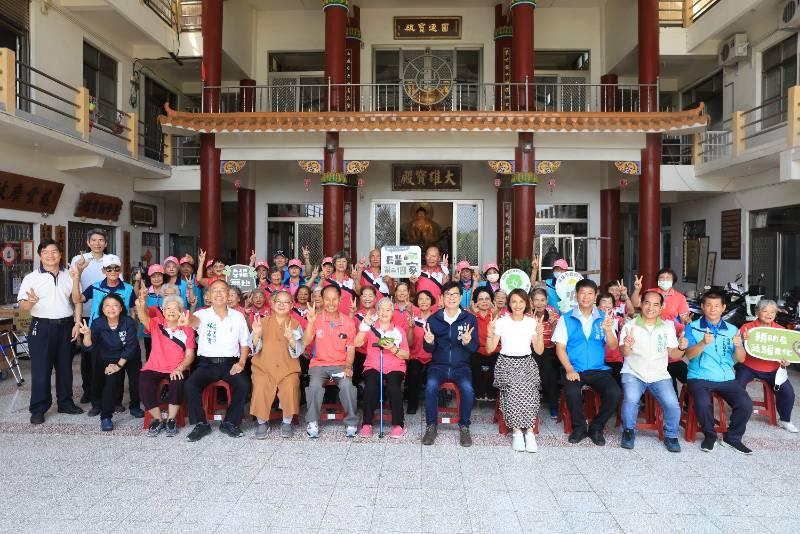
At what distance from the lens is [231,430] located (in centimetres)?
421

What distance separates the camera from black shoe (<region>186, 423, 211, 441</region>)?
4109mm

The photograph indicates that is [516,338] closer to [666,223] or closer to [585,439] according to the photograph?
[585,439]

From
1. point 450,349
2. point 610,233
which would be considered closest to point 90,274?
point 450,349

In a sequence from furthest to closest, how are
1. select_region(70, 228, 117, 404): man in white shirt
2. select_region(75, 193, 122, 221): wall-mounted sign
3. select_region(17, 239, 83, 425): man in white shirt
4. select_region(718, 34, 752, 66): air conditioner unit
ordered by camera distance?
select_region(718, 34, 752, 66): air conditioner unit → select_region(75, 193, 122, 221): wall-mounted sign → select_region(70, 228, 117, 404): man in white shirt → select_region(17, 239, 83, 425): man in white shirt

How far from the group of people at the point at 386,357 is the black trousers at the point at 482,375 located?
0.14ft

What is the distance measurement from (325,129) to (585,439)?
6.34 meters

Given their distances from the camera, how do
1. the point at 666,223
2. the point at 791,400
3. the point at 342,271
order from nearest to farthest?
the point at 791,400 → the point at 342,271 → the point at 666,223

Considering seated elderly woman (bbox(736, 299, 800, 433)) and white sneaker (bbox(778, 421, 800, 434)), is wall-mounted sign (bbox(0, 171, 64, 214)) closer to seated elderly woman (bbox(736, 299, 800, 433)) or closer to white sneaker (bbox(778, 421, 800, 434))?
seated elderly woman (bbox(736, 299, 800, 433))

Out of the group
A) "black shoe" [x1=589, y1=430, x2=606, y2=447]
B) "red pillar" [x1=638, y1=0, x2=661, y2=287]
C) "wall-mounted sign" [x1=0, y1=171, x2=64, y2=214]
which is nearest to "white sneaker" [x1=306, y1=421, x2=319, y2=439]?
"black shoe" [x1=589, y1=430, x2=606, y2=447]

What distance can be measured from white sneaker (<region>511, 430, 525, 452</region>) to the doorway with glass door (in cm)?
772

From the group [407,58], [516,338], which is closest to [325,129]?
[407,58]

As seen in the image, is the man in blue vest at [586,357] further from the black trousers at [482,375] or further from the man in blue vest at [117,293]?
the man in blue vest at [117,293]

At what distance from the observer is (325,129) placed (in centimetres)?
864

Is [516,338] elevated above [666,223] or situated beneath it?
situated beneath
